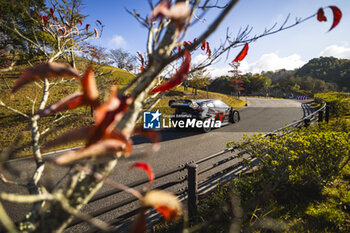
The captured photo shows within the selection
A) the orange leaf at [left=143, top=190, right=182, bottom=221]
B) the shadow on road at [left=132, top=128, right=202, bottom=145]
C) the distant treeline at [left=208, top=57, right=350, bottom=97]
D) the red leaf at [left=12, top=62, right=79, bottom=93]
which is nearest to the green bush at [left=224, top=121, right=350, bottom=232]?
the orange leaf at [left=143, top=190, right=182, bottom=221]

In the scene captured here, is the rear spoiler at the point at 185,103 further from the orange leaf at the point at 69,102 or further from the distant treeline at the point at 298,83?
the distant treeline at the point at 298,83

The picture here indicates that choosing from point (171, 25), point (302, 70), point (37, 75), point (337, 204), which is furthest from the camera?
point (302, 70)

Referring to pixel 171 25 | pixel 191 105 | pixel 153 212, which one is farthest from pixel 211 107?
pixel 171 25

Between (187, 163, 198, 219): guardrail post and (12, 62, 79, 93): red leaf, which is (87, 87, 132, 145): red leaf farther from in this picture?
(187, 163, 198, 219): guardrail post

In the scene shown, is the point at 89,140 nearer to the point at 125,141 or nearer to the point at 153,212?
the point at 125,141

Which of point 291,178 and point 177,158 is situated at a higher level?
point 291,178

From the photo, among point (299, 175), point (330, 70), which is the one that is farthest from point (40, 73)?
point (330, 70)

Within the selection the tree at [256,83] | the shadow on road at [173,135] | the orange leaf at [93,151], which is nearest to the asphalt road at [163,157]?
the shadow on road at [173,135]

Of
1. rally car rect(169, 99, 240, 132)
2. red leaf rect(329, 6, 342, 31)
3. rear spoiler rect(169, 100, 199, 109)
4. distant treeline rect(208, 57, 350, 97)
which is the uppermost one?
distant treeline rect(208, 57, 350, 97)

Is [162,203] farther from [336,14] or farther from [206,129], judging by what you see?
[206,129]

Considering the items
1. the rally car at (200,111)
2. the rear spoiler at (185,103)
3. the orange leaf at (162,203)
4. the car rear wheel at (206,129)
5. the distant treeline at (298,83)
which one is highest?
the distant treeline at (298,83)

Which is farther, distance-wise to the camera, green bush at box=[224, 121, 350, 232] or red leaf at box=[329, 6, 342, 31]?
green bush at box=[224, 121, 350, 232]

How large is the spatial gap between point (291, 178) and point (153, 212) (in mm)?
2727

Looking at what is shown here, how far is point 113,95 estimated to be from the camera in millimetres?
489
